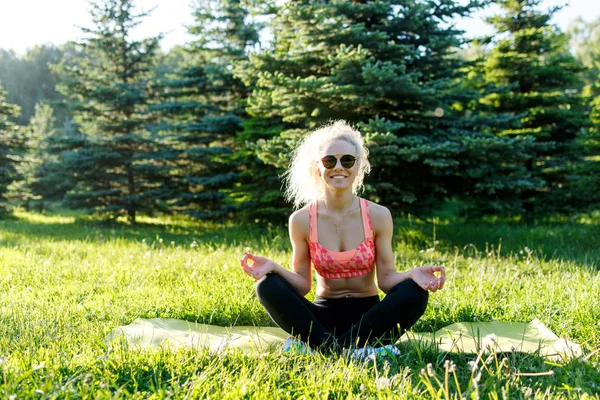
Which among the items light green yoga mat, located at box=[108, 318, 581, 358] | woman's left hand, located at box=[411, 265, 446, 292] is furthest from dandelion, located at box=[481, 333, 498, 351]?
woman's left hand, located at box=[411, 265, 446, 292]

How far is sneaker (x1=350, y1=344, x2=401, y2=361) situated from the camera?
263 cm

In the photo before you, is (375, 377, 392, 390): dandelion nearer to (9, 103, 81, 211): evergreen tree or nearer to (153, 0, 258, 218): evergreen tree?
(153, 0, 258, 218): evergreen tree

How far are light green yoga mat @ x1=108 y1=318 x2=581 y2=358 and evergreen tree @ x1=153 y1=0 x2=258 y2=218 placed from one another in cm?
770

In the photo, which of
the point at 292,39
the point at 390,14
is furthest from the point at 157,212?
the point at 390,14

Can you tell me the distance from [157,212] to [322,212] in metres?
9.70

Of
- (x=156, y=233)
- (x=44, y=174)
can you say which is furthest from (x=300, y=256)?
(x=44, y=174)

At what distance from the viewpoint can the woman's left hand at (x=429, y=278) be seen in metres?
2.73

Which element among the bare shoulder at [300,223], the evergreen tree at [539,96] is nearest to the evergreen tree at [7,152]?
the evergreen tree at [539,96]

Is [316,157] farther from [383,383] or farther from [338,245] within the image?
[383,383]

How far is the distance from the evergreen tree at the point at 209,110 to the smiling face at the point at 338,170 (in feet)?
26.0

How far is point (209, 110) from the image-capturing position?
1193 cm

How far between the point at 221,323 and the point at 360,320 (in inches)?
49.1

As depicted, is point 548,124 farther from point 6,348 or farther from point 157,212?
point 6,348

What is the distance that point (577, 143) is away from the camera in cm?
1020
